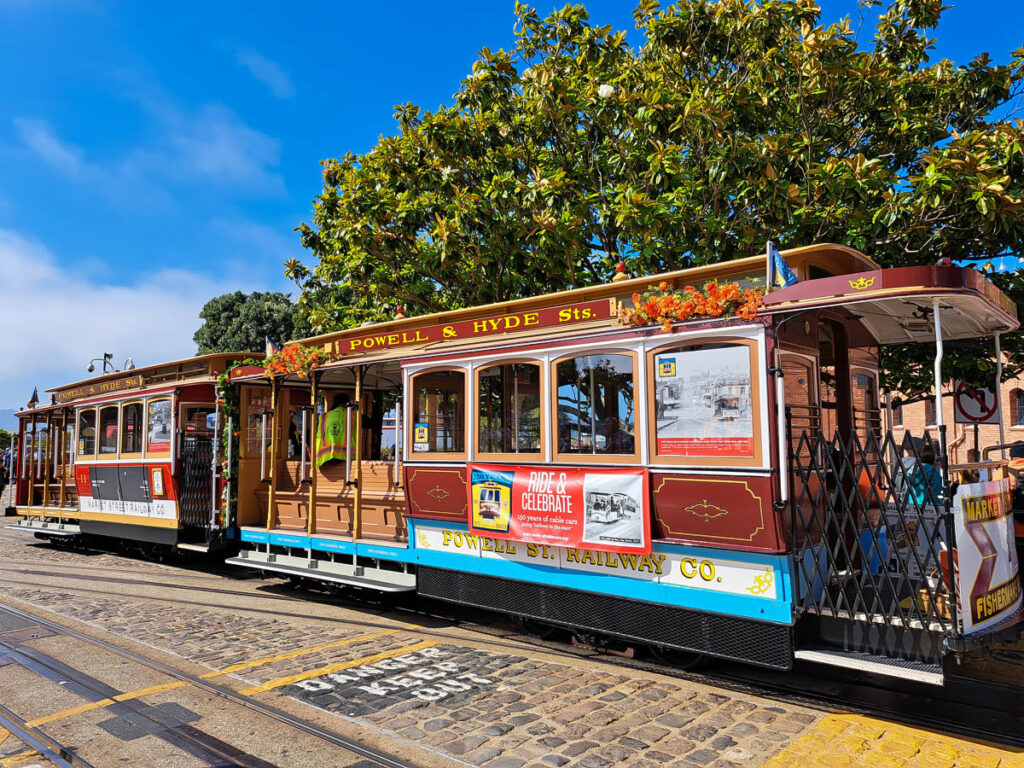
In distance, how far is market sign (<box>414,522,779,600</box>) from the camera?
18.2 ft

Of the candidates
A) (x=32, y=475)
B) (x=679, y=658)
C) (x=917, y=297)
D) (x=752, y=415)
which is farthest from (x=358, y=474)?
(x=32, y=475)

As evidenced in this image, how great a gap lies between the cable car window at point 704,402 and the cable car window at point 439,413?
237cm

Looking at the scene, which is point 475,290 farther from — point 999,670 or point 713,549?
point 999,670

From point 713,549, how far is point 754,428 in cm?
100

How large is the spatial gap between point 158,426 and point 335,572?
486 cm

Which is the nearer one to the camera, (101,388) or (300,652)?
(300,652)

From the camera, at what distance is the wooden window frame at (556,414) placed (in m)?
6.22

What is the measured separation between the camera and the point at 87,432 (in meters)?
14.1

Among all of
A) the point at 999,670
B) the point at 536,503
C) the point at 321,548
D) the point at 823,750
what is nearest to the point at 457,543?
the point at 536,503

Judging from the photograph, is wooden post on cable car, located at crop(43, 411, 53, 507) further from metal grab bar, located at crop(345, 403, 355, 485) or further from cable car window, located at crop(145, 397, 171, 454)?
metal grab bar, located at crop(345, 403, 355, 485)

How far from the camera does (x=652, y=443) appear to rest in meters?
6.10

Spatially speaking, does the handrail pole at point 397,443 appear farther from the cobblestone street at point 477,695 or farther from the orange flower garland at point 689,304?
the orange flower garland at point 689,304

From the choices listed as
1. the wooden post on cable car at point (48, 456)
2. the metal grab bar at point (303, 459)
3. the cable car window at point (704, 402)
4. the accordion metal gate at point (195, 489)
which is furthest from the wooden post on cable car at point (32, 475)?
the cable car window at point (704, 402)

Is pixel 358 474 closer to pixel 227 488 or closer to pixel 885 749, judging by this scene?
pixel 227 488
